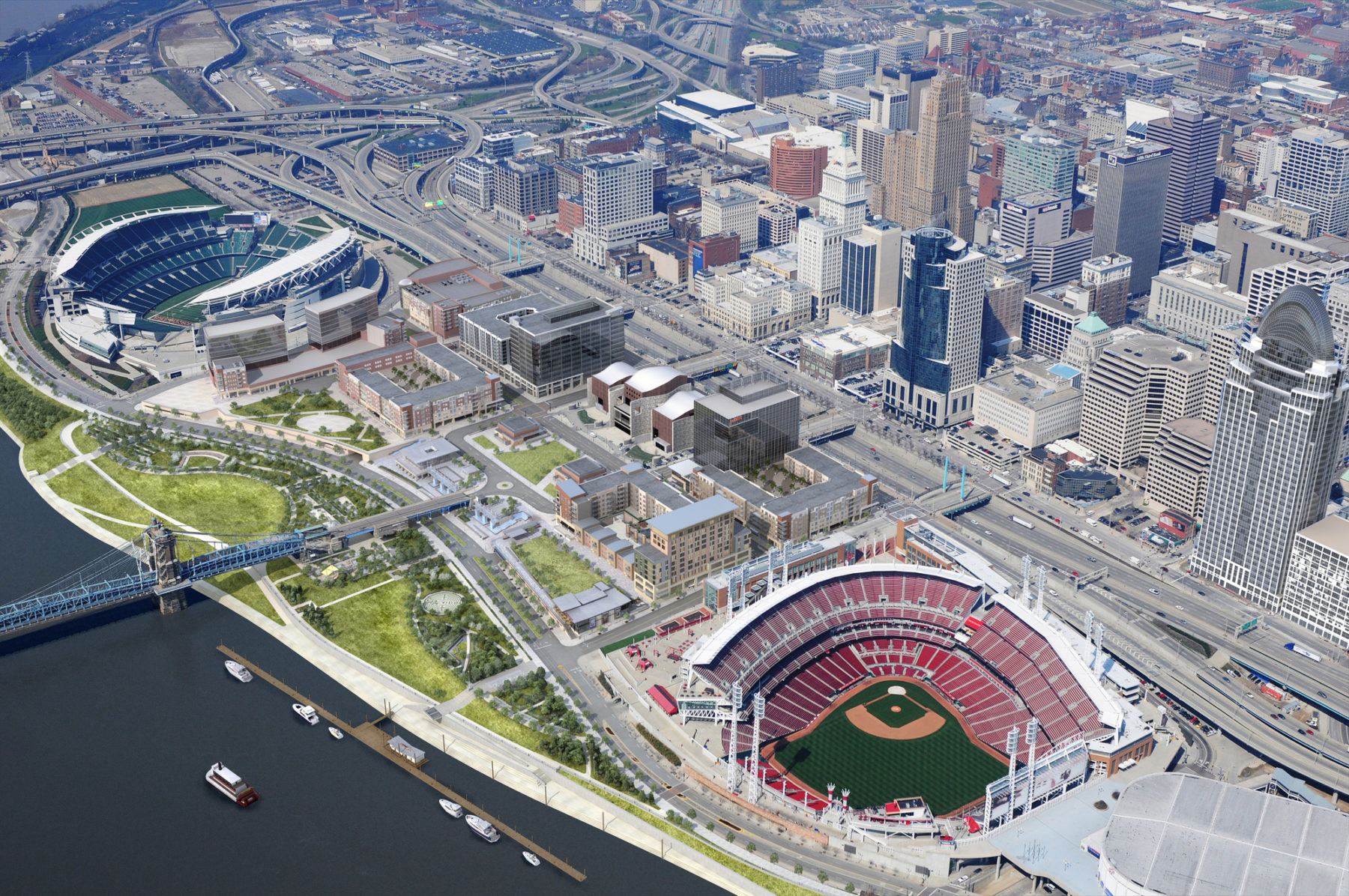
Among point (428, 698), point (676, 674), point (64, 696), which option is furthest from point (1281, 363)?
point (64, 696)

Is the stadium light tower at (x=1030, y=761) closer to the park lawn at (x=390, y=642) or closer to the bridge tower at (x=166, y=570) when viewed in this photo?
the park lawn at (x=390, y=642)

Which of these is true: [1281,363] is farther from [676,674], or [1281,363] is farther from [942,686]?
[676,674]

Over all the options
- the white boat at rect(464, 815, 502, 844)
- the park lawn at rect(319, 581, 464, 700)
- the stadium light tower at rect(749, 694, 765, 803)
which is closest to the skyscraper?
the stadium light tower at rect(749, 694, 765, 803)

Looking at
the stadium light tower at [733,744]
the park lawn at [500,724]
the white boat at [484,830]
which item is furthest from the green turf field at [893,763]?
the white boat at [484,830]

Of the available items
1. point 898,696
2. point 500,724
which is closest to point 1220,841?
point 898,696

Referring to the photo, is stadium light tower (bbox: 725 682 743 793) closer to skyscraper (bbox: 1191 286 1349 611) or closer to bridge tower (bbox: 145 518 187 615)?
skyscraper (bbox: 1191 286 1349 611)

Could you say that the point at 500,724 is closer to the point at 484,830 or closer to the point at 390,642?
the point at 484,830
